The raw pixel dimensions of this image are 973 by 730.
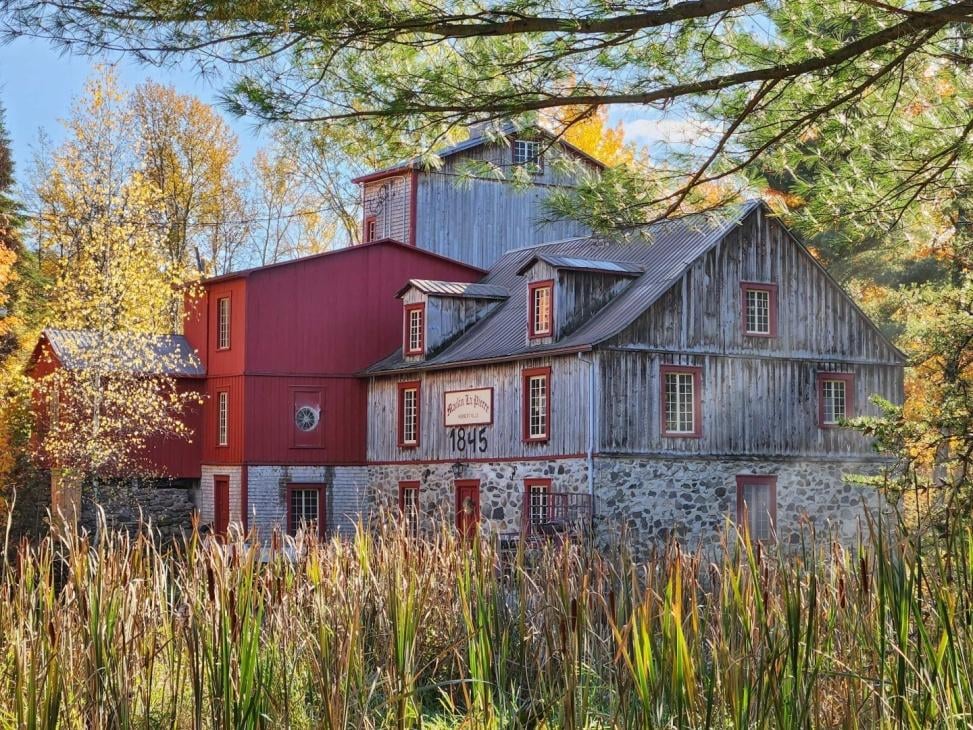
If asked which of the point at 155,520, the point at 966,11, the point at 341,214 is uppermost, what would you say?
the point at 341,214

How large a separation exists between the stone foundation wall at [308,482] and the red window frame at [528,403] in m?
5.25

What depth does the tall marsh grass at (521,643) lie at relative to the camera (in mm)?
5391

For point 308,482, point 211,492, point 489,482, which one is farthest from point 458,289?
point 211,492

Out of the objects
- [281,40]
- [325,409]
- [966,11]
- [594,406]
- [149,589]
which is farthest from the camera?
[325,409]

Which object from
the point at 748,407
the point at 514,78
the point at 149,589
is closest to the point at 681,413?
the point at 748,407

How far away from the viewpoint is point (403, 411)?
95.3ft

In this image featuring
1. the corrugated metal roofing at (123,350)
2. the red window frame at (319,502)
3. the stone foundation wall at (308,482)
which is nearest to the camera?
the corrugated metal roofing at (123,350)

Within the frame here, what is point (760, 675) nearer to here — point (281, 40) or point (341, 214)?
point (281, 40)

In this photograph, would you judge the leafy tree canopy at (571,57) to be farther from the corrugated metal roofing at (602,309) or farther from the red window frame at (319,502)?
the red window frame at (319,502)

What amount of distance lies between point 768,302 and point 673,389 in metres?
2.75

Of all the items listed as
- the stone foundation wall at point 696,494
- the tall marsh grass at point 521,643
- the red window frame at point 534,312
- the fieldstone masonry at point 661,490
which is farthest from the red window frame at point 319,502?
the tall marsh grass at point 521,643

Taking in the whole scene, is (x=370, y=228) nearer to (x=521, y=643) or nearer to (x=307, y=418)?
(x=307, y=418)

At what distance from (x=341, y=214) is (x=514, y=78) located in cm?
3197

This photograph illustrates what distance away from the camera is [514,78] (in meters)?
10.6
